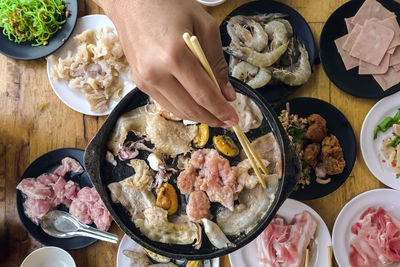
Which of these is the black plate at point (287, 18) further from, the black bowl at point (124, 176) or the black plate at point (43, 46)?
the black plate at point (43, 46)

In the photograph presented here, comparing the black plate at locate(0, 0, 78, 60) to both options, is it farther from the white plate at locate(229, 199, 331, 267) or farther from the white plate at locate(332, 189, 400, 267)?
the white plate at locate(332, 189, 400, 267)

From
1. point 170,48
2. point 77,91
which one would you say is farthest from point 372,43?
point 77,91

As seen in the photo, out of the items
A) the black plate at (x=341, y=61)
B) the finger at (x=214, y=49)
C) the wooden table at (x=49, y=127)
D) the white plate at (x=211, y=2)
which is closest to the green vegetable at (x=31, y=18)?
the wooden table at (x=49, y=127)

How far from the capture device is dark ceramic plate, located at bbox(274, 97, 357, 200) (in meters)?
1.97

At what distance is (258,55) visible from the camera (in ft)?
6.62

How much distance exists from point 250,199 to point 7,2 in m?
1.82

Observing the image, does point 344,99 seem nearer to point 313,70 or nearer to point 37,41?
point 313,70

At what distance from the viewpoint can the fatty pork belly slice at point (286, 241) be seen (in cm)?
196

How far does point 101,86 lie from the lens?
2.14 meters

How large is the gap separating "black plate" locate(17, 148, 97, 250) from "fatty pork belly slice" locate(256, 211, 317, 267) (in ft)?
3.05

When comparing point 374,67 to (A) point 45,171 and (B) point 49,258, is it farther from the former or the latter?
(B) point 49,258

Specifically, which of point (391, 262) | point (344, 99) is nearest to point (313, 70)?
point (344, 99)

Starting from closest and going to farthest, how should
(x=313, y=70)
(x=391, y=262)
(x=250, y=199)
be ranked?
(x=250, y=199) < (x=391, y=262) < (x=313, y=70)

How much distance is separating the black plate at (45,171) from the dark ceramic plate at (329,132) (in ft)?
3.78
